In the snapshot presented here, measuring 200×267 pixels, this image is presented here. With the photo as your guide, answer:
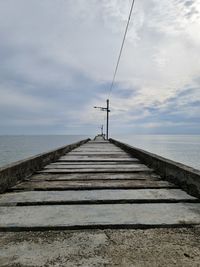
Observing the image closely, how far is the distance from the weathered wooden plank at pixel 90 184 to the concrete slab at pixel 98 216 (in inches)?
38.6

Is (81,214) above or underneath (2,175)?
underneath

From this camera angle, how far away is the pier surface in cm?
188

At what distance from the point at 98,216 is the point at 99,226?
258 mm

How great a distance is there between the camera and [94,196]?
352 cm

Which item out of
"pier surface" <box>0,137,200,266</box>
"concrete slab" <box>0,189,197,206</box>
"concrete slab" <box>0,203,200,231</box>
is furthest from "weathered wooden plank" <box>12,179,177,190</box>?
"concrete slab" <box>0,203,200,231</box>

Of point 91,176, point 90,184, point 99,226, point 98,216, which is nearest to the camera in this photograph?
point 99,226

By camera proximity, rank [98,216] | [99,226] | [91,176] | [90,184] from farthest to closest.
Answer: [91,176] < [90,184] < [98,216] < [99,226]

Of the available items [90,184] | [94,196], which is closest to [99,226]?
[94,196]

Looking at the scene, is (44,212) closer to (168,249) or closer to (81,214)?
(81,214)

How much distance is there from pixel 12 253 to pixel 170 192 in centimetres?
236

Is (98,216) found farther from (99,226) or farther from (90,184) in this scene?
(90,184)

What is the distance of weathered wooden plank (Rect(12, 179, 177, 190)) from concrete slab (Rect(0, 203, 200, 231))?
98 centimetres

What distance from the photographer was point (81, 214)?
109 inches

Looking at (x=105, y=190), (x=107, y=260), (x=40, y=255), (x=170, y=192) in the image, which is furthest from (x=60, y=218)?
(x=170, y=192)
